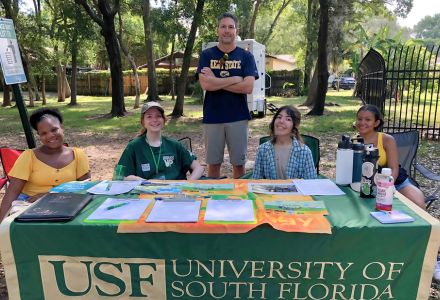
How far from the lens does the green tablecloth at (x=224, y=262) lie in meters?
1.84

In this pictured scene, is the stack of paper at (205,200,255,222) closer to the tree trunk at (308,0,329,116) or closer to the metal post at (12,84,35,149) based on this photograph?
the metal post at (12,84,35,149)

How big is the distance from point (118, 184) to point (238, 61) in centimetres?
179

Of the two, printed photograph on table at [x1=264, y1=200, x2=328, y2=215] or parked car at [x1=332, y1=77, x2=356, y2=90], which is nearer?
printed photograph on table at [x1=264, y1=200, x2=328, y2=215]

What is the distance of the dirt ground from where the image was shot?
6.04 metres

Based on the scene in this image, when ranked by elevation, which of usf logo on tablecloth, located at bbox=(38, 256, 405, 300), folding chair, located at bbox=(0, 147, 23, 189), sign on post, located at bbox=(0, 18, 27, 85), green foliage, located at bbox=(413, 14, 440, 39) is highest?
green foliage, located at bbox=(413, 14, 440, 39)

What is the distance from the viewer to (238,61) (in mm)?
3664

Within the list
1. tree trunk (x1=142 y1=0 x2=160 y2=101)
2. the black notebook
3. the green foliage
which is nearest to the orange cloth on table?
the black notebook

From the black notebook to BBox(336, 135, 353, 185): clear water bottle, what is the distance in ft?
4.97

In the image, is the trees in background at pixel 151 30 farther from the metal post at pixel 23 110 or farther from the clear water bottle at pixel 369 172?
the clear water bottle at pixel 369 172

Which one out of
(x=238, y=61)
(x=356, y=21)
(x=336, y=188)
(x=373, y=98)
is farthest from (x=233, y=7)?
(x=356, y=21)

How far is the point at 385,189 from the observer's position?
1.97 m

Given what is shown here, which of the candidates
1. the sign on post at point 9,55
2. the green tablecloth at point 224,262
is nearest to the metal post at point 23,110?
the sign on post at point 9,55

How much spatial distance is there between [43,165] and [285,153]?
1.82m

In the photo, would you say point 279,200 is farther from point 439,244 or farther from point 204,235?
point 439,244
